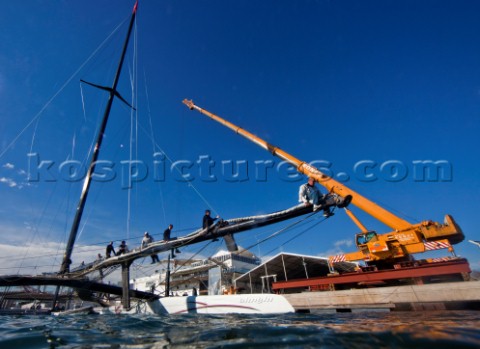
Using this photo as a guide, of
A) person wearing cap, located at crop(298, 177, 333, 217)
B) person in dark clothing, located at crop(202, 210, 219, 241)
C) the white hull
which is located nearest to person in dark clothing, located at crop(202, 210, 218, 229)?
person in dark clothing, located at crop(202, 210, 219, 241)

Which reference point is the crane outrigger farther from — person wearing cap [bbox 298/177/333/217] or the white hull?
the white hull

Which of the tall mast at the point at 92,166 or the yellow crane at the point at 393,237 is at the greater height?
the tall mast at the point at 92,166

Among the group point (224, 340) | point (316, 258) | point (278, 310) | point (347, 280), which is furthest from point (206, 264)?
point (224, 340)

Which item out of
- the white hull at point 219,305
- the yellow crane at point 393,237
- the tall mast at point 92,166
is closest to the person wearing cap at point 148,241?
the white hull at point 219,305

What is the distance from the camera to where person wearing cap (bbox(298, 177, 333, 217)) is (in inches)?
346

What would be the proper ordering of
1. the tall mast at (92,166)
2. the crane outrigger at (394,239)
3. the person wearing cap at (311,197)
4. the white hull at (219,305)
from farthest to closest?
the tall mast at (92,166) → the crane outrigger at (394,239) → the white hull at (219,305) → the person wearing cap at (311,197)

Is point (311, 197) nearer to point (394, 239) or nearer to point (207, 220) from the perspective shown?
point (207, 220)

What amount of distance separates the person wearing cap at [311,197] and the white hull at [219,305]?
4.05 meters

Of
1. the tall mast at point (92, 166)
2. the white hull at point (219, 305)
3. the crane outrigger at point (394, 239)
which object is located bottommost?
the white hull at point (219, 305)

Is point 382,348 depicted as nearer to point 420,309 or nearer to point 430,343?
point 430,343

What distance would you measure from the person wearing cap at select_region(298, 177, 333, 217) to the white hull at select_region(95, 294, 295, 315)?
405 centimetres

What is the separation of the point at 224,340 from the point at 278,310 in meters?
6.33

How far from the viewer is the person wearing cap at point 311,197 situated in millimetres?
8784

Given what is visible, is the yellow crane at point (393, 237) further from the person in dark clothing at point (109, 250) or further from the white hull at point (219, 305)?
the person in dark clothing at point (109, 250)
